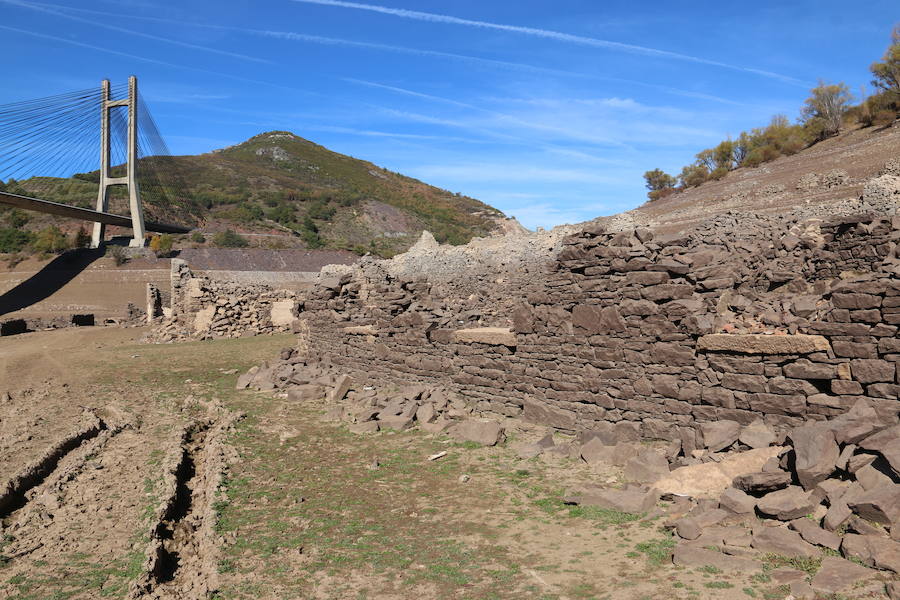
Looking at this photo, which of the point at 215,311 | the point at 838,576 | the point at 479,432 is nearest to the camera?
the point at 838,576

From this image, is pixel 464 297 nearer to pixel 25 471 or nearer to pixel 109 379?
pixel 109 379

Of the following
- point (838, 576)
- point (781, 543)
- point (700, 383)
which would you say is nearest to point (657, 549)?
point (781, 543)

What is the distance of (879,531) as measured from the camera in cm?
395

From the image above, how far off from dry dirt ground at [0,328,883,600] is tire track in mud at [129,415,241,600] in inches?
0.8

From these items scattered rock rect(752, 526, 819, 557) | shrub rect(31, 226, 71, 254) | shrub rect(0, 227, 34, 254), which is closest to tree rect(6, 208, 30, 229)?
shrub rect(0, 227, 34, 254)

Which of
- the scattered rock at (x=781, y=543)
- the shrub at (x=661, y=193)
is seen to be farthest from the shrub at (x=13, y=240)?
the scattered rock at (x=781, y=543)

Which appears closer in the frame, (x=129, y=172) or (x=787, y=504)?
(x=787, y=504)

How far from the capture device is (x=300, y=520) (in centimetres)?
577

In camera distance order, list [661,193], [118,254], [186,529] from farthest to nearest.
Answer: [118,254] → [661,193] → [186,529]

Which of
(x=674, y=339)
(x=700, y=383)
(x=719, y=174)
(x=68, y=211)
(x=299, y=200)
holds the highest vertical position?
(x=299, y=200)

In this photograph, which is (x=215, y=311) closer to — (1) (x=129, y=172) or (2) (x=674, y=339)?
(2) (x=674, y=339)

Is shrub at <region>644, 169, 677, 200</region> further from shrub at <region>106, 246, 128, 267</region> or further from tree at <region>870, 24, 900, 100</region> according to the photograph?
shrub at <region>106, 246, 128, 267</region>

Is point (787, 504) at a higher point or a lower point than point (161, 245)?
lower

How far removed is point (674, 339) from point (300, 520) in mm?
4546
